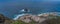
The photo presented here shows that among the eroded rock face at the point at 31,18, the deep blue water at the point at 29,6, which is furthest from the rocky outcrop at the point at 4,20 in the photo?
the eroded rock face at the point at 31,18

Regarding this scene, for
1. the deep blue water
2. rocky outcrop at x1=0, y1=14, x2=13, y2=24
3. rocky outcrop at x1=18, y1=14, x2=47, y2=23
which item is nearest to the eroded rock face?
rocky outcrop at x1=18, y1=14, x2=47, y2=23

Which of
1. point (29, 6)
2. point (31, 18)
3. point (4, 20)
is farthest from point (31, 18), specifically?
point (4, 20)

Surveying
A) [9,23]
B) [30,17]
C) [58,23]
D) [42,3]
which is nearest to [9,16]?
[9,23]

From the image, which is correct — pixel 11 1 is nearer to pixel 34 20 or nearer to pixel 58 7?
pixel 34 20

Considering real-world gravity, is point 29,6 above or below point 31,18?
above

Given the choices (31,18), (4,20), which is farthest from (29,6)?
(4,20)

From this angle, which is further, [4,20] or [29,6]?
[4,20]

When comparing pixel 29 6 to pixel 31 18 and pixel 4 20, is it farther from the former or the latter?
pixel 4 20

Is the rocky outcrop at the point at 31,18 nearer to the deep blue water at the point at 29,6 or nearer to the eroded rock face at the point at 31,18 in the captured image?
the eroded rock face at the point at 31,18

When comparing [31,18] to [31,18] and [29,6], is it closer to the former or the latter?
[31,18]

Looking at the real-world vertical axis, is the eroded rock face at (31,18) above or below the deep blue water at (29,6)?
below
